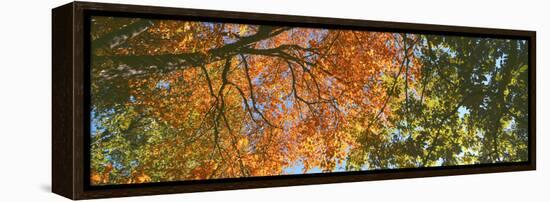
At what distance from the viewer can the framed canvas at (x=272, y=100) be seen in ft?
24.7

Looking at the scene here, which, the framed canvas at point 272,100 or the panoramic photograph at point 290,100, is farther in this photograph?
the panoramic photograph at point 290,100

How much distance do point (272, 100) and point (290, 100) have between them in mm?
209

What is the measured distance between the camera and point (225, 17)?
8047 mm

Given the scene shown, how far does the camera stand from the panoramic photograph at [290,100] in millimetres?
7633

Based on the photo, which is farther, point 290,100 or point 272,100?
point 290,100

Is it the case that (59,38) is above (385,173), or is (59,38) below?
above

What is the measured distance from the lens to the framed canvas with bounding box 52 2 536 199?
7.53 metres

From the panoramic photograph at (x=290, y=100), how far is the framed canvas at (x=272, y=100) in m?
0.01

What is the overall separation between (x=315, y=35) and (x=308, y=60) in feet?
0.84

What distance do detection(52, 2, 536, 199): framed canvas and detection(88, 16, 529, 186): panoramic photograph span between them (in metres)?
0.01

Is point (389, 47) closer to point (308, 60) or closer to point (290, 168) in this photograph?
point (308, 60)

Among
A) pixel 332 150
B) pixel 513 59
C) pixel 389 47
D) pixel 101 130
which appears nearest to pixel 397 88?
pixel 389 47

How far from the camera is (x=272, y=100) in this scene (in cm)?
834

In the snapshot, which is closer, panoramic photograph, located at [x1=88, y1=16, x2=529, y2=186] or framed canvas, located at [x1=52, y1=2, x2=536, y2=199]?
framed canvas, located at [x1=52, y1=2, x2=536, y2=199]
